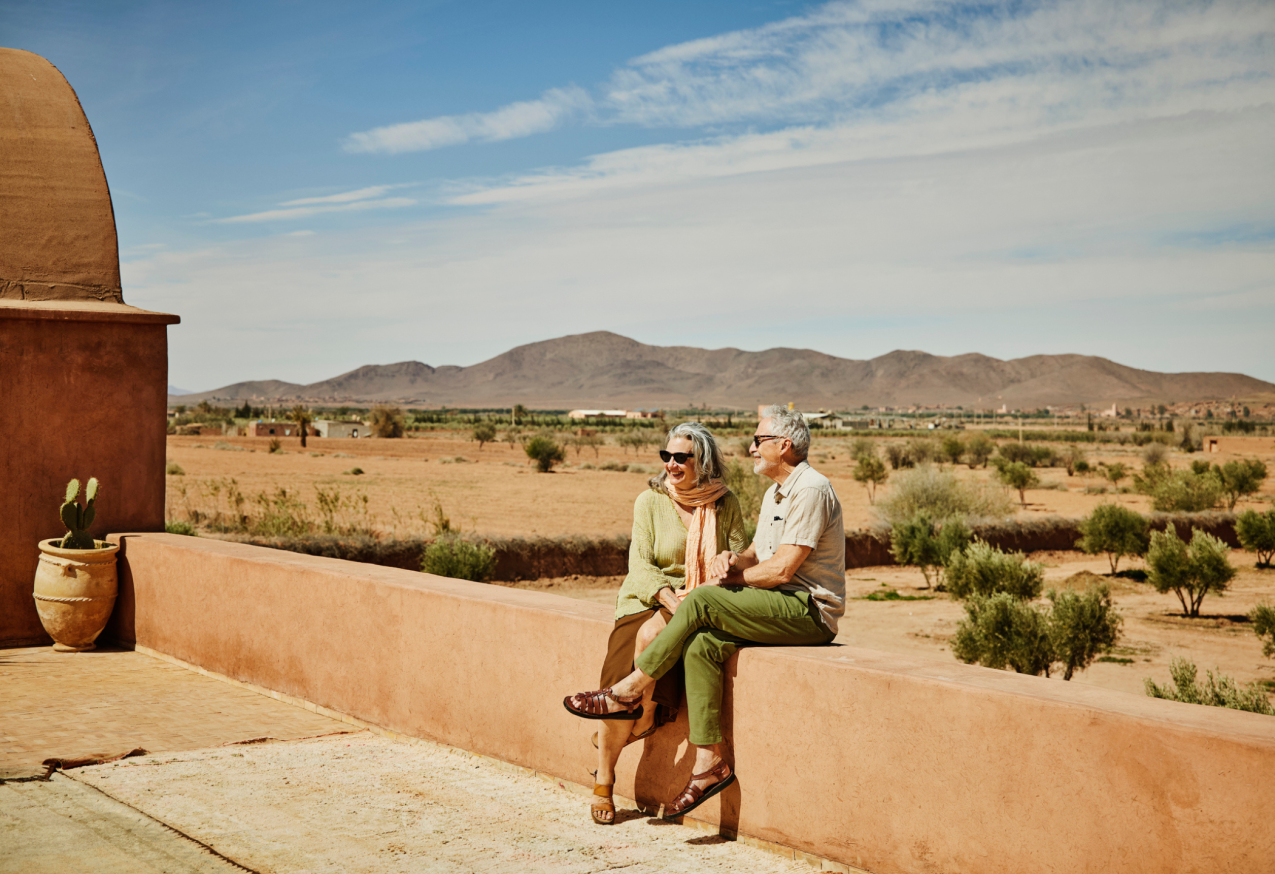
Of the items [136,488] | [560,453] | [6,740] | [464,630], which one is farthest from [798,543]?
[560,453]

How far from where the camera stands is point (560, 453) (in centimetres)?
5062

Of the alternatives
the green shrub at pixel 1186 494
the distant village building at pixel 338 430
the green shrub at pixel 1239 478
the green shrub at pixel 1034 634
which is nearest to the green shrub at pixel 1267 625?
the green shrub at pixel 1034 634

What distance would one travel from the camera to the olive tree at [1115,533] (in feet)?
66.4

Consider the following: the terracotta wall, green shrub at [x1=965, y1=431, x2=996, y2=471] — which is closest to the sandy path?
the terracotta wall

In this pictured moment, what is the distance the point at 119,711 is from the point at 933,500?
75.4 feet

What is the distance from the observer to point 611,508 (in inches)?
1241

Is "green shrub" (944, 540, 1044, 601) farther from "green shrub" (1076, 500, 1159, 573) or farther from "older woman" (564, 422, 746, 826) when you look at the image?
"older woman" (564, 422, 746, 826)

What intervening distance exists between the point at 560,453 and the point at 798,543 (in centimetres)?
4660

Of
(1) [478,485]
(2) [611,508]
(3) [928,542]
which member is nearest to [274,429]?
(1) [478,485]

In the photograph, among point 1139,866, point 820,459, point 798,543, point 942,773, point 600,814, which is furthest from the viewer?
point 820,459

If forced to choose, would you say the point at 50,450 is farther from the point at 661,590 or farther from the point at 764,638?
the point at 764,638

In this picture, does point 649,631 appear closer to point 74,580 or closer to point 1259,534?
point 74,580

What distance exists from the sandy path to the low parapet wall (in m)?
0.14

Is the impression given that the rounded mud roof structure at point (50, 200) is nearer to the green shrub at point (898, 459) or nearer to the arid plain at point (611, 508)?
the arid plain at point (611, 508)
